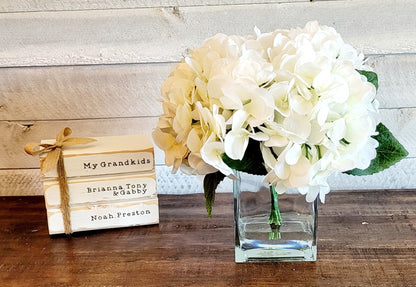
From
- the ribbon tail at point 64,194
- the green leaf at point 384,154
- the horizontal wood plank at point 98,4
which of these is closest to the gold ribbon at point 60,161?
the ribbon tail at point 64,194

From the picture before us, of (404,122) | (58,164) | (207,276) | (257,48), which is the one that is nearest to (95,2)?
(58,164)

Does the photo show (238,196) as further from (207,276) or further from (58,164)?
(58,164)

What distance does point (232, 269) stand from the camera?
818 millimetres

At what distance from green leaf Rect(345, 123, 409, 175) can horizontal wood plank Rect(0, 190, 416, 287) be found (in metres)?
0.17

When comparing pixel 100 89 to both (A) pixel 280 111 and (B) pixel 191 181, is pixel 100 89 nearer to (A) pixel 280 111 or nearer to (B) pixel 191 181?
(B) pixel 191 181

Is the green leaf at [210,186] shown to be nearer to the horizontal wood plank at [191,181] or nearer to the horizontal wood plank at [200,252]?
the horizontal wood plank at [200,252]

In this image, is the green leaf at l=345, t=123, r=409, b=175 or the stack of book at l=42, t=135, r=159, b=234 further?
the stack of book at l=42, t=135, r=159, b=234

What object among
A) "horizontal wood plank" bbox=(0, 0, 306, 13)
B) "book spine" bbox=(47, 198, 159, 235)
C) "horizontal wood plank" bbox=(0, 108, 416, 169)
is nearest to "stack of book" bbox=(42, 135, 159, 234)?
"book spine" bbox=(47, 198, 159, 235)

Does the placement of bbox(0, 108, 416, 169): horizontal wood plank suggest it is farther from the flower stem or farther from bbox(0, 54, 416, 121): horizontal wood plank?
the flower stem

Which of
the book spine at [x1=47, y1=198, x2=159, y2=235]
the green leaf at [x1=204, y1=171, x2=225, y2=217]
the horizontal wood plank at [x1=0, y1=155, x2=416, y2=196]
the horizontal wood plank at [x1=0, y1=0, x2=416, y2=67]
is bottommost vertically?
the horizontal wood plank at [x1=0, y1=155, x2=416, y2=196]

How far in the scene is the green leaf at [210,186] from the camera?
30.8 inches

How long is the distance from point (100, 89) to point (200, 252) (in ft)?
1.68

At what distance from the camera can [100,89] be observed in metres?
1.17

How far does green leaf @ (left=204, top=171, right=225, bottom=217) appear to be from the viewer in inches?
30.8
